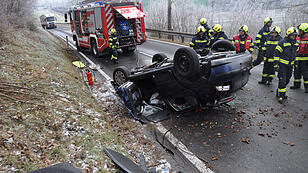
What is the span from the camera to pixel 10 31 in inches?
373

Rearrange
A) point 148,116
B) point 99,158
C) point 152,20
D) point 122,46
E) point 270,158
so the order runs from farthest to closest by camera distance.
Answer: point 152,20, point 122,46, point 148,116, point 270,158, point 99,158

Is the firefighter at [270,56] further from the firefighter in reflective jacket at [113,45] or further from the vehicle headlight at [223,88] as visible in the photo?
the firefighter in reflective jacket at [113,45]

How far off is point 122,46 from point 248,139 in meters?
8.86

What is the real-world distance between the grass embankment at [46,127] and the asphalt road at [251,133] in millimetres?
1530

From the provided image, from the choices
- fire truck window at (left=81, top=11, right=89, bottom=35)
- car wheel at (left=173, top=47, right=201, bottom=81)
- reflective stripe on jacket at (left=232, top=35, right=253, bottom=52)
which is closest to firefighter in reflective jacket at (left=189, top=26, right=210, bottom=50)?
reflective stripe on jacket at (left=232, top=35, right=253, bottom=52)

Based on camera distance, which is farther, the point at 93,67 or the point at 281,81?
the point at 93,67

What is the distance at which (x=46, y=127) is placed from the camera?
3.53 metres

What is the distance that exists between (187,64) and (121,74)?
2.69 m

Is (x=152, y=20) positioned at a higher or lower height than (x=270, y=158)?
higher

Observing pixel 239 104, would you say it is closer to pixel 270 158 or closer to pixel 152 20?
pixel 270 158

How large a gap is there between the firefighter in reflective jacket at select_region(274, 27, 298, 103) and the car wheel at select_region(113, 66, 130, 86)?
4050 mm

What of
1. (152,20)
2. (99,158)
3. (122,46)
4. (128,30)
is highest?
(152,20)

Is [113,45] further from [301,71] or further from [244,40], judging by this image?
[301,71]

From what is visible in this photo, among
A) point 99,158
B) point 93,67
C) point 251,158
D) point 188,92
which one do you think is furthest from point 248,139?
point 93,67
